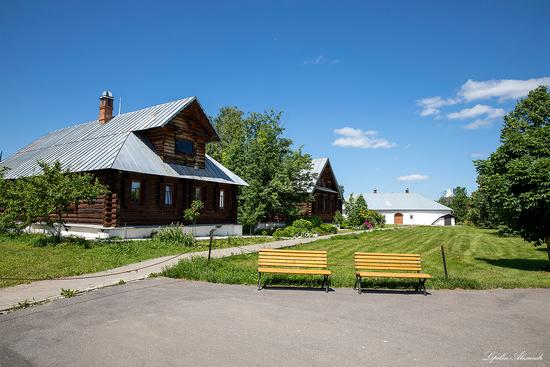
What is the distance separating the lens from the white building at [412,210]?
7131cm

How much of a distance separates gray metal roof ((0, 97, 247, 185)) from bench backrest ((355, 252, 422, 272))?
1463 cm

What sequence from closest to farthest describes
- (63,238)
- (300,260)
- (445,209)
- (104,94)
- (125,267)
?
(300,260) → (125,267) → (63,238) → (104,94) → (445,209)

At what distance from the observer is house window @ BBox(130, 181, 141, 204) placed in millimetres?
22575

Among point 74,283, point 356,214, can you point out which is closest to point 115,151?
point 74,283

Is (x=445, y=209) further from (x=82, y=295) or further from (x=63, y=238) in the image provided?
(x=82, y=295)

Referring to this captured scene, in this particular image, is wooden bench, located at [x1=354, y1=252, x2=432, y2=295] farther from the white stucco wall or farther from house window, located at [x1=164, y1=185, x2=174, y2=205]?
the white stucco wall

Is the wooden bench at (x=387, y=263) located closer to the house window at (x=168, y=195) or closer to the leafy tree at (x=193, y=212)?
the leafy tree at (x=193, y=212)

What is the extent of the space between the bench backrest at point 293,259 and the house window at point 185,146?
17.0m

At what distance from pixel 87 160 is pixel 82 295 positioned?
15.0 metres

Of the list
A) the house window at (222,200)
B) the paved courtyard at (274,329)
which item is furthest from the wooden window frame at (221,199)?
the paved courtyard at (274,329)

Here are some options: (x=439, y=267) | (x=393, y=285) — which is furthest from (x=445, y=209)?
(x=393, y=285)

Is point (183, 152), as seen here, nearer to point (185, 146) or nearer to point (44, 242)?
point (185, 146)

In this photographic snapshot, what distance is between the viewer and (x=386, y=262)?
36.9 ft

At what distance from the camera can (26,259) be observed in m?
14.2
